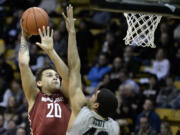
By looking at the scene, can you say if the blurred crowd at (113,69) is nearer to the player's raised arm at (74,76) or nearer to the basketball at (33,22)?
the basketball at (33,22)

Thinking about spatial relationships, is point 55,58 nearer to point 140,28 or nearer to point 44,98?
point 44,98

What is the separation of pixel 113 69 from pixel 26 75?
16.8 ft

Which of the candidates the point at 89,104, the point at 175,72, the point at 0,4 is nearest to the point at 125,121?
the point at 175,72

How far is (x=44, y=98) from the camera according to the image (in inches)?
199

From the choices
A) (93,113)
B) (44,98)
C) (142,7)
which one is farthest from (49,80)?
(142,7)

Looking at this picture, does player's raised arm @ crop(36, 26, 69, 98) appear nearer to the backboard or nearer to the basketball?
the basketball

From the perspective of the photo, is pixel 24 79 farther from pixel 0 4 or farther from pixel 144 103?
pixel 0 4

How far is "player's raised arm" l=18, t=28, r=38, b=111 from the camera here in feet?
16.0

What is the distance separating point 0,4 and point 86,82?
460 centimetres

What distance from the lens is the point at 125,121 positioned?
27.9ft

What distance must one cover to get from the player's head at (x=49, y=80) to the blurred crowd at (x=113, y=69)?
272 cm

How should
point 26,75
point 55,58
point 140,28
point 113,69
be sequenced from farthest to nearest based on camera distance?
point 113,69
point 140,28
point 26,75
point 55,58

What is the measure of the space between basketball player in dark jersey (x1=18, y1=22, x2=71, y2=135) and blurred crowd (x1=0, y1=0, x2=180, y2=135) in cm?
276

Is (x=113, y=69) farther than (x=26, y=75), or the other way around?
(x=113, y=69)
